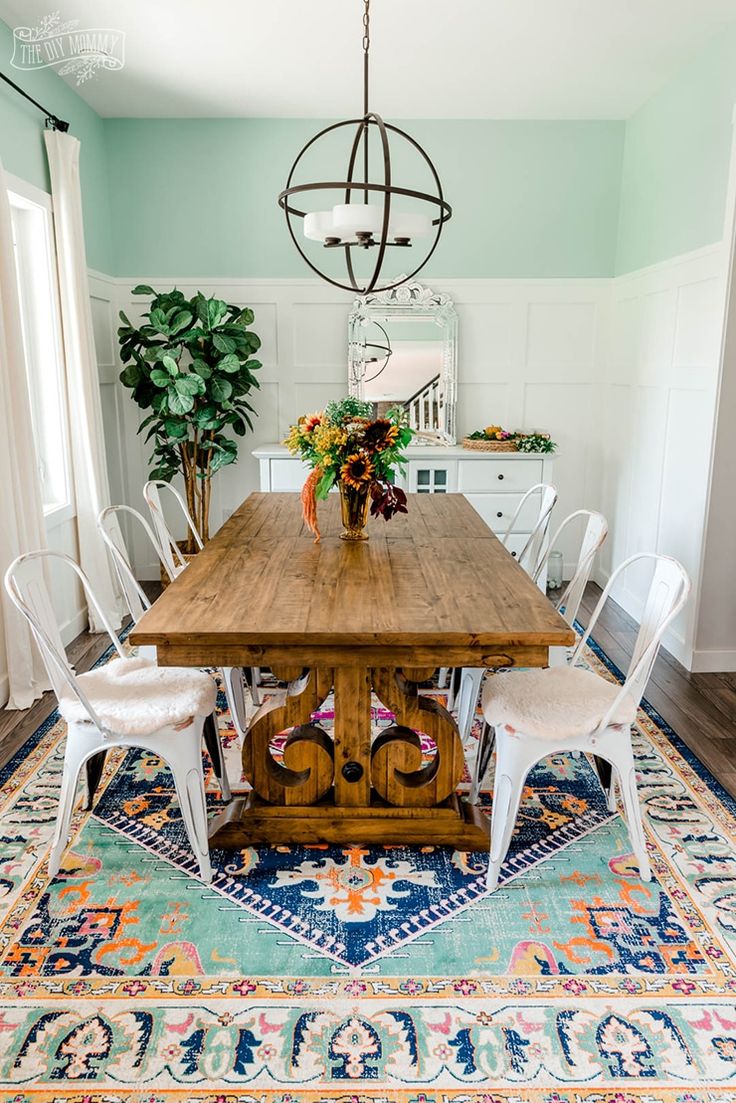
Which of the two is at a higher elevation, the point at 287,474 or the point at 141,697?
the point at 287,474

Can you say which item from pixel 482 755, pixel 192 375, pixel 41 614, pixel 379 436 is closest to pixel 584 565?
pixel 482 755

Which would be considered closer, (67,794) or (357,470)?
(67,794)

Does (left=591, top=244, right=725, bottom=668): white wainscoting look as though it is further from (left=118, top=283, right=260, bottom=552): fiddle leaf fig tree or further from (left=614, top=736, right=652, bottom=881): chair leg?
(left=118, top=283, right=260, bottom=552): fiddle leaf fig tree

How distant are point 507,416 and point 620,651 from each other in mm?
1911

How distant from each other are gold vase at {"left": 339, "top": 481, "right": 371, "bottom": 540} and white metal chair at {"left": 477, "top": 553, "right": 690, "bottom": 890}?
2.78 feet

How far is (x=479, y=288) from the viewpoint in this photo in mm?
5160

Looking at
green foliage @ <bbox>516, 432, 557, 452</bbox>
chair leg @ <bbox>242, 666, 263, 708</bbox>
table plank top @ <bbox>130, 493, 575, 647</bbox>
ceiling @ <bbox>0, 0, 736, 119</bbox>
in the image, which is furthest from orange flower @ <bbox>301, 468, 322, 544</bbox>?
green foliage @ <bbox>516, 432, 557, 452</bbox>

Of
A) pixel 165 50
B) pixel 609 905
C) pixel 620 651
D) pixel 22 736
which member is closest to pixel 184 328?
pixel 165 50

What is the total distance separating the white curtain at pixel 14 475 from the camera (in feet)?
10.7

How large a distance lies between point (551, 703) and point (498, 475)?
2806 mm

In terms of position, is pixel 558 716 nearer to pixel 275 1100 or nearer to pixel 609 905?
pixel 609 905

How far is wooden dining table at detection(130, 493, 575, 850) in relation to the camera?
204cm

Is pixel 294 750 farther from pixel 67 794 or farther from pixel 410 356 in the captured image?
pixel 410 356

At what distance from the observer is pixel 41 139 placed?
12.7ft
